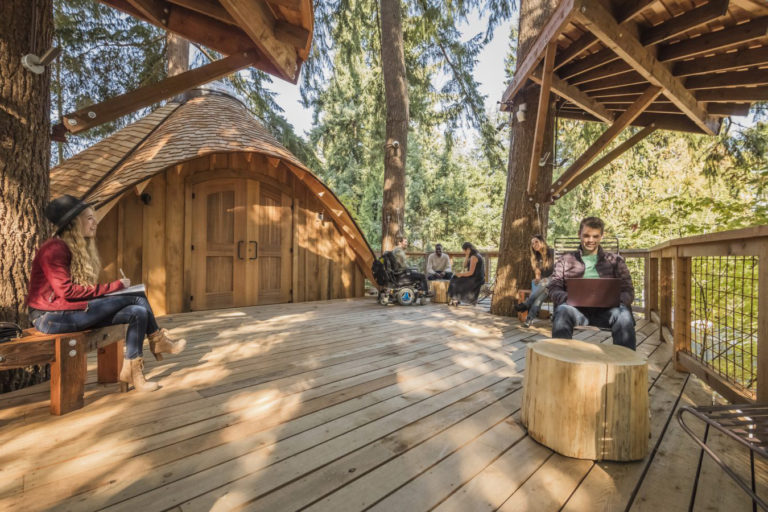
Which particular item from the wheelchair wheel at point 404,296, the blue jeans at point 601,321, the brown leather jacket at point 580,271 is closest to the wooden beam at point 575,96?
the brown leather jacket at point 580,271

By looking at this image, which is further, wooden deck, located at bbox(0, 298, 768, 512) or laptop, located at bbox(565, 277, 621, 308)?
laptop, located at bbox(565, 277, 621, 308)

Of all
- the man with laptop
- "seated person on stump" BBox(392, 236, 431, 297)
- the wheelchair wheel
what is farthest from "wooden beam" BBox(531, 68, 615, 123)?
the wheelchair wheel

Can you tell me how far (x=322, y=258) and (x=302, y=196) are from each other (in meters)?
1.34

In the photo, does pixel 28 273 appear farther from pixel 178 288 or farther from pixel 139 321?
pixel 178 288

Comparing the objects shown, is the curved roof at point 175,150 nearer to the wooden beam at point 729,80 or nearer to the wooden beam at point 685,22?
the wooden beam at point 685,22

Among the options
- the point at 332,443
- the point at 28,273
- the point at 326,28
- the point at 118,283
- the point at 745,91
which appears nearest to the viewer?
the point at 332,443

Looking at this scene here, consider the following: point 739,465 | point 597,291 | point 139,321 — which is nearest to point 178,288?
point 139,321

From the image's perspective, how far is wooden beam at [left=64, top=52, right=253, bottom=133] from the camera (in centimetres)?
286

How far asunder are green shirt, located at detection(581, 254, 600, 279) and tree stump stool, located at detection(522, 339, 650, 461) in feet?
4.49

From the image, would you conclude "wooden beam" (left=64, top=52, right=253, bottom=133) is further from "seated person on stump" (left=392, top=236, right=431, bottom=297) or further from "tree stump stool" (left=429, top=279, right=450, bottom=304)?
→ "tree stump stool" (left=429, top=279, right=450, bottom=304)

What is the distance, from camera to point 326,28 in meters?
8.07

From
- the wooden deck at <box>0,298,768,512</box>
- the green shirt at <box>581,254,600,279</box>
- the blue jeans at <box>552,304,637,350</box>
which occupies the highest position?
the green shirt at <box>581,254,600,279</box>

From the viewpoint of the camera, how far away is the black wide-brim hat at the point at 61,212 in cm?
206

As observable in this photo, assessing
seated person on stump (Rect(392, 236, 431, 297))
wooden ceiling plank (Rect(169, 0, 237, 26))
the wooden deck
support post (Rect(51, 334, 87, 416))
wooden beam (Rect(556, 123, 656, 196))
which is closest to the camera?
the wooden deck
